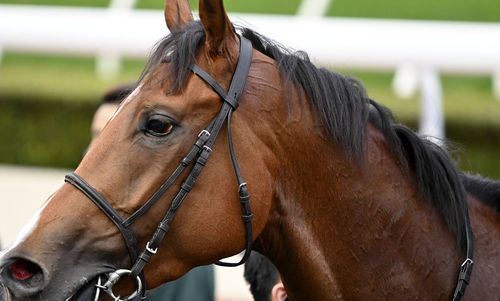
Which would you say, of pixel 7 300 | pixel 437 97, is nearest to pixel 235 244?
pixel 7 300

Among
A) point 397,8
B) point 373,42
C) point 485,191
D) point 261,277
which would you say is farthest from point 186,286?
point 397,8

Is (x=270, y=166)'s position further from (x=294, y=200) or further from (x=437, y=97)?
(x=437, y=97)

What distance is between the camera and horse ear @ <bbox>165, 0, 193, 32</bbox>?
2.95 meters

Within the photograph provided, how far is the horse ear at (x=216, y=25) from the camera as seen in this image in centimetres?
262

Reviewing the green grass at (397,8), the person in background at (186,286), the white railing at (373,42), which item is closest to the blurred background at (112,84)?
the green grass at (397,8)

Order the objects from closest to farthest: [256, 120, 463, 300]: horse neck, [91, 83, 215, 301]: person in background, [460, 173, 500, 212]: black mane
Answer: [256, 120, 463, 300]: horse neck → [460, 173, 500, 212]: black mane → [91, 83, 215, 301]: person in background

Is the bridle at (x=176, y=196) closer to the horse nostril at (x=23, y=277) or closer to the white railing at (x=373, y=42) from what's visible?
the horse nostril at (x=23, y=277)

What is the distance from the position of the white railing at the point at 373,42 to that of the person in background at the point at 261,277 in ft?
4.87

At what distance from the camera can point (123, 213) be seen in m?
2.54

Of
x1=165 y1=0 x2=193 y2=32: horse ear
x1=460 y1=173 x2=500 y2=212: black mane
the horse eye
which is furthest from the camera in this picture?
x1=460 y1=173 x2=500 y2=212: black mane

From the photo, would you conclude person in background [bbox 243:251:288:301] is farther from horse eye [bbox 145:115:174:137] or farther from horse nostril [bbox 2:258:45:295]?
horse nostril [bbox 2:258:45:295]

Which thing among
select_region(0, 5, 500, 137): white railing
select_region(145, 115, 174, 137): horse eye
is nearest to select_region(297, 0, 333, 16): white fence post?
select_region(0, 5, 500, 137): white railing

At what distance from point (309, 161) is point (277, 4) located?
27.7ft

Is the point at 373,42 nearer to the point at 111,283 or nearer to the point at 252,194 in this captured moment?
the point at 252,194
